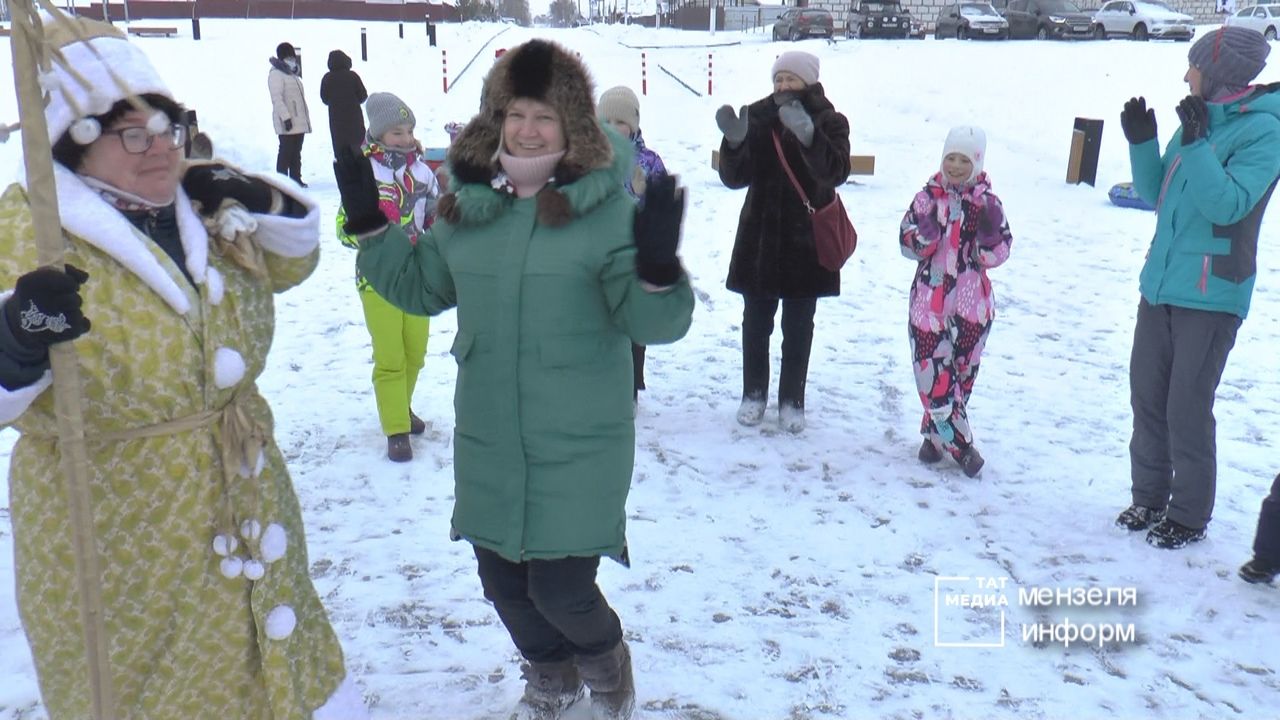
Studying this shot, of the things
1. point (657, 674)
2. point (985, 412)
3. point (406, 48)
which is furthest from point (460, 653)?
point (406, 48)

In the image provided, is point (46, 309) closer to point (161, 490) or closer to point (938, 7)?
point (161, 490)

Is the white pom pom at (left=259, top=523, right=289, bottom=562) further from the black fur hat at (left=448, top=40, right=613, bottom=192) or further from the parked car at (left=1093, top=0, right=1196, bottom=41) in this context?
the parked car at (left=1093, top=0, right=1196, bottom=41)

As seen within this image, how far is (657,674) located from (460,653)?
0.65 metres

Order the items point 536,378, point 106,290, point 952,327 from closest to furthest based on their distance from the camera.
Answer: point 106,290
point 536,378
point 952,327

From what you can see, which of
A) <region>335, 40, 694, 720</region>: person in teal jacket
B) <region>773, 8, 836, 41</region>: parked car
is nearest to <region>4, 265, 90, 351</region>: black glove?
<region>335, 40, 694, 720</region>: person in teal jacket

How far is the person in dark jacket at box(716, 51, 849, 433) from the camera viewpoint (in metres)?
4.73

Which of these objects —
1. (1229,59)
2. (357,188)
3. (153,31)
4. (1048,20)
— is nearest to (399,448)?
(357,188)

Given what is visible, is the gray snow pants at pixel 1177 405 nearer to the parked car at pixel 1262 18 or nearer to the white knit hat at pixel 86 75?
the white knit hat at pixel 86 75

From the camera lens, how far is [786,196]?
4906 mm

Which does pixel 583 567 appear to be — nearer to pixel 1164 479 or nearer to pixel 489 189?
pixel 489 189

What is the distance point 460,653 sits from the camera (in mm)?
Result: 3285

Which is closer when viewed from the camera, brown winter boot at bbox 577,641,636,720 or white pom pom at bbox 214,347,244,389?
white pom pom at bbox 214,347,244,389

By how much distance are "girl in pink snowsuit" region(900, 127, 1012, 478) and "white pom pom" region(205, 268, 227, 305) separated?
10.2ft

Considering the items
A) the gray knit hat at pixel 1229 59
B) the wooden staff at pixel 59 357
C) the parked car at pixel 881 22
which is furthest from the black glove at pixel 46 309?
the parked car at pixel 881 22
